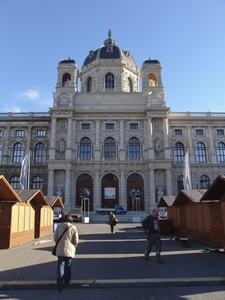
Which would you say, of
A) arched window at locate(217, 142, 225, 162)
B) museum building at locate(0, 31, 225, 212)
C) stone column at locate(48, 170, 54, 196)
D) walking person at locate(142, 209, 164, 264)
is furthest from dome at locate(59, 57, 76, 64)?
walking person at locate(142, 209, 164, 264)

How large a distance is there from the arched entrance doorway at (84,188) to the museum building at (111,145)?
0.16 meters

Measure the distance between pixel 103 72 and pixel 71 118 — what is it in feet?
45.9

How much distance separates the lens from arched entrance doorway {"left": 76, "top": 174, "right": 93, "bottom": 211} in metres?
43.8


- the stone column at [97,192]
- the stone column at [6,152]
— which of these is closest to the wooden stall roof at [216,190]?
the stone column at [97,192]

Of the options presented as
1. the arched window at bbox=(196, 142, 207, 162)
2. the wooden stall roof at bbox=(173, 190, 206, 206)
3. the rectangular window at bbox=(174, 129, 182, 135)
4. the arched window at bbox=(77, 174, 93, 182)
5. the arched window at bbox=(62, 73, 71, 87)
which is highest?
the arched window at bbox=(62, 73, 71, 87)

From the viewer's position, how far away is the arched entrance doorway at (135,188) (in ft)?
144

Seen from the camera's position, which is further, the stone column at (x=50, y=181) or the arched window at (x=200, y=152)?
the arched window at (x=200, y=152)

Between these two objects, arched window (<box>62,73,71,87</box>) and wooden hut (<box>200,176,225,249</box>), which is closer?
wooden hut (<box>200,176,225,249</box>)

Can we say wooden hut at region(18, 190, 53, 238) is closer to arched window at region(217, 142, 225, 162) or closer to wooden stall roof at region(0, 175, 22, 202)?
wooden stall roof at region(0, 175, 22, 202)

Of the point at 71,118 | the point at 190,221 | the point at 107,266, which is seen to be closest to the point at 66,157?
the point at 71,118

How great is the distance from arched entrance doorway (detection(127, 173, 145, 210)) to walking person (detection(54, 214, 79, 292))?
37104 mm

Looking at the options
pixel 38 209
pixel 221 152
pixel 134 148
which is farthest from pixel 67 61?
pixel 38 209

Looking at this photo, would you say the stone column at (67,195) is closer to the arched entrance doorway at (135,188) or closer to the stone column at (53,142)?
the stone column at (53,142)

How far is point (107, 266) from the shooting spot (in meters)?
9.62
